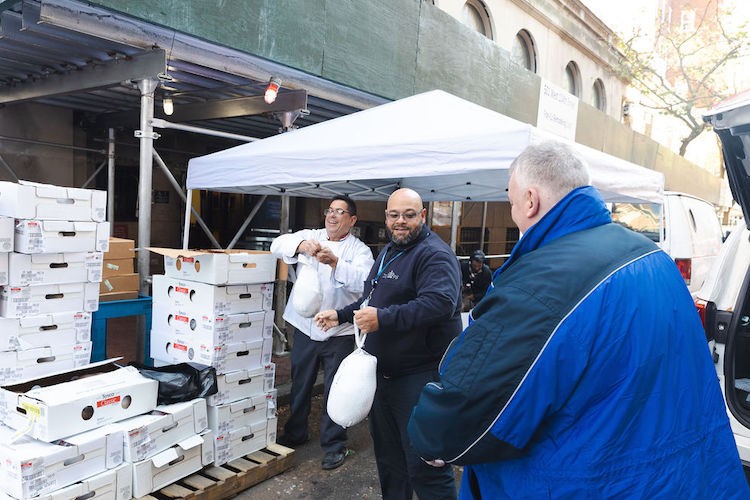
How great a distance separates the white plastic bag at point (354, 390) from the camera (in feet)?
9.34

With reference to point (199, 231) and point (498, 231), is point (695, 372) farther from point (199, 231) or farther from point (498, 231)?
point (498, 231)

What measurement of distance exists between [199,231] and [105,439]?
7.68 meters

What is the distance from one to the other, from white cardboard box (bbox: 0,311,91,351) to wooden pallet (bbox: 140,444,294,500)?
1203 mm

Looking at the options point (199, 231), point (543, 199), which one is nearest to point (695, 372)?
point (543, 199)

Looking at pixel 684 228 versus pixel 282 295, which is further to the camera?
pixel 684 228

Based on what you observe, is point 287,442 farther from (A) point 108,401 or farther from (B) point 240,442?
(A) point 108,401

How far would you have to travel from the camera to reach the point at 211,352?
382 cm

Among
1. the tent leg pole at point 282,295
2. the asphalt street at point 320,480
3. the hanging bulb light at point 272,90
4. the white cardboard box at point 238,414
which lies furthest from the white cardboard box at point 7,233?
the tent leg pole at point 282,295

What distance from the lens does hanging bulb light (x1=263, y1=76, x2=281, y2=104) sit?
18.7ft

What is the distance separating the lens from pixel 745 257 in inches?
156

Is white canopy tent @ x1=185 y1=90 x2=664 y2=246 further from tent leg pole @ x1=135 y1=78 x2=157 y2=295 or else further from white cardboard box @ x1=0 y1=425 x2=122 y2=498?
white cardboard box @ x1=0 y1=425 x2=122 y2=498

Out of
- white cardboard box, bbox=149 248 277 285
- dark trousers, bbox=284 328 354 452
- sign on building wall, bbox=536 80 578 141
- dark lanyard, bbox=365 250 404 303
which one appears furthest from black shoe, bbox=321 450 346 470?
sign on building wall, bbox=536 80 578 141

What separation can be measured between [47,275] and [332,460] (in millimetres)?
2433

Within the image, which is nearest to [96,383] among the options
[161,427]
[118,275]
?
[161,427]
